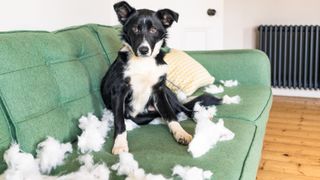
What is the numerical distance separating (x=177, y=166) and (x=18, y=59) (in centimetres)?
68

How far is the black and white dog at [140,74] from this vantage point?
4.79 feet

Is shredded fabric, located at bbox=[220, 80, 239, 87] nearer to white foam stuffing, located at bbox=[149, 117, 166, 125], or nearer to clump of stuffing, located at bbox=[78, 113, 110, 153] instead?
white foam stuffing, located at bbox=[149, 117, 166, 125]

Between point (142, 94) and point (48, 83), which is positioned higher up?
point (48, 83)

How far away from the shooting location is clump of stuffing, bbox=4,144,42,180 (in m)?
1.00

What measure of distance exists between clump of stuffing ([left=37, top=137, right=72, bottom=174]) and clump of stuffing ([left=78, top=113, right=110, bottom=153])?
0.06 metres

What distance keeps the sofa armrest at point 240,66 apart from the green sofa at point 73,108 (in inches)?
16.3

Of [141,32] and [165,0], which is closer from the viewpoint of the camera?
[141,32]

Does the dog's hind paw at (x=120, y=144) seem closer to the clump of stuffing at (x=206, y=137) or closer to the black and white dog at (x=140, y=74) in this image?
the black and white dog at (x=140, y=74)

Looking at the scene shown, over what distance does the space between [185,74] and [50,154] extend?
3.79ft

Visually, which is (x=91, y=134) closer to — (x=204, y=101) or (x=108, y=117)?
(x=108, y=117)

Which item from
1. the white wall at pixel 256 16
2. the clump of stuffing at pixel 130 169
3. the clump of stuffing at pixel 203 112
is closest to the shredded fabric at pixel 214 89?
the clump of stuffing at pixel 203 112

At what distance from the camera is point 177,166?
1057 millimetres

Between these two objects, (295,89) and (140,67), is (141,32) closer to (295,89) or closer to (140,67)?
(140,67)

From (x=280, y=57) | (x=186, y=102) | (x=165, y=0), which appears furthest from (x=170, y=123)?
(x=280, y=57)
